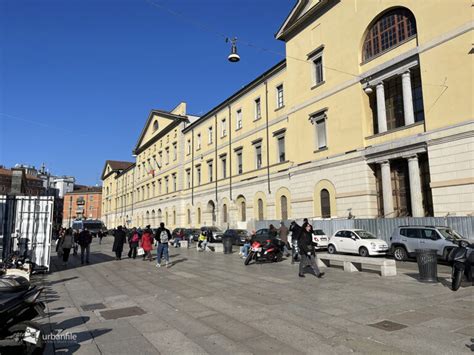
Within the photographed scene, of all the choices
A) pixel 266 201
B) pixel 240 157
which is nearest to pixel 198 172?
pixel 240 157

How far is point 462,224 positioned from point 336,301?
1282 cm

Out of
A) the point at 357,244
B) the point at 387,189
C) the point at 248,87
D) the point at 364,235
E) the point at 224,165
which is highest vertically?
the point at 248,87

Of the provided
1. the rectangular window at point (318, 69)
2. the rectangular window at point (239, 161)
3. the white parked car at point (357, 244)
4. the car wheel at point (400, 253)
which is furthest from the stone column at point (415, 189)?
the rectangular window at point (239, 161)

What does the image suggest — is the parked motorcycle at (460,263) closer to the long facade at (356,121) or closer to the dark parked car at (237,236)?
the long facade at (356,121)

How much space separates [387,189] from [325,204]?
5.28 meters

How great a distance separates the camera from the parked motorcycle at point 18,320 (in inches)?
175

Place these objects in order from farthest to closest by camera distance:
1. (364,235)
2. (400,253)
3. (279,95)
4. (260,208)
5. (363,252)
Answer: (260,208) → (279,95) → (364,235) → (363,252) → (400,253)

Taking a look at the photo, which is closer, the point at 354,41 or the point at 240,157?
the point at 354,41

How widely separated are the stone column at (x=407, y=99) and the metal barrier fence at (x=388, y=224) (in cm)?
606

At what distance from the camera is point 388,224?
21.2 m

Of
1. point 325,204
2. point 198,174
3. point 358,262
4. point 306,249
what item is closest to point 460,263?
point 358,262

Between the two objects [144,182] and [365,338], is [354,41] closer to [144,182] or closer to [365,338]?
[365,338]

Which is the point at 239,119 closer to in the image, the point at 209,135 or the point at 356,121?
the point at 209,135

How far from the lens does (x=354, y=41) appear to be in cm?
2559
